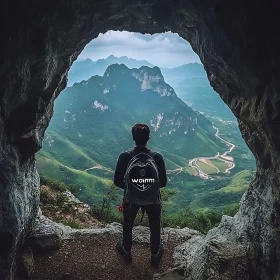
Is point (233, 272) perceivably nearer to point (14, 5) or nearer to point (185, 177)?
point (14, 5)

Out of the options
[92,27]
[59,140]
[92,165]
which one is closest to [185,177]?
[92,165]

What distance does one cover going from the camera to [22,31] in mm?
6676

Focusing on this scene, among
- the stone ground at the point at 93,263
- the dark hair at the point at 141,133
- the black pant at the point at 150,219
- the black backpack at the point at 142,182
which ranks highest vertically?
the dark hair at the point at 141,133

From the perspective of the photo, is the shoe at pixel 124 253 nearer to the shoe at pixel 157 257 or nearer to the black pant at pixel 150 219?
the black pant at pixel 150 219

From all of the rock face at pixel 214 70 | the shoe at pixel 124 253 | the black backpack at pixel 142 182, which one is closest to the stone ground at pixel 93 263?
the shoe at pixel 124 253

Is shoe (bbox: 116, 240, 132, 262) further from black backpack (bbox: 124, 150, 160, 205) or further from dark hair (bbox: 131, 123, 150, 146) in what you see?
dark hair (bbox: 131, 123, 150, 146)

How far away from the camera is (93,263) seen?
8.85 m

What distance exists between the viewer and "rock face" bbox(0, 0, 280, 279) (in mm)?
6668

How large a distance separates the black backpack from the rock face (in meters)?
2.33

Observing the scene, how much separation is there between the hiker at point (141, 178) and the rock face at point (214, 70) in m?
2.05

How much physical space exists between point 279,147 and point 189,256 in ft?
15.2

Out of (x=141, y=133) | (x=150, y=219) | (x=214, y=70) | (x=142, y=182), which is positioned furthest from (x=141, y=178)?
(x=214, y=70)

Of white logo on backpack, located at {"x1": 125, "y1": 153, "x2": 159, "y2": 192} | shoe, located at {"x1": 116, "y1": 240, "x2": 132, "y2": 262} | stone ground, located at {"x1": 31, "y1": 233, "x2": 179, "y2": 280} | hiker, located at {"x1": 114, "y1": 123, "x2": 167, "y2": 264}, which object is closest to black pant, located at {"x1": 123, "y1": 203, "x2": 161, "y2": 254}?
hiker, located at {"x1": 114, "y1": 123, "x2": 167, "y2": 264}

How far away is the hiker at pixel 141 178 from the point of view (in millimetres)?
7203
